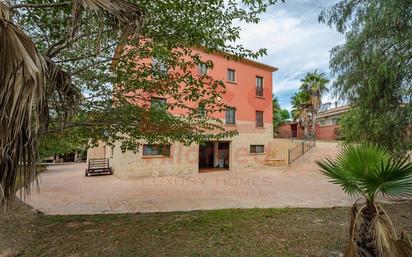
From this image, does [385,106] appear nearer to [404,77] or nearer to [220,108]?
[404,77]

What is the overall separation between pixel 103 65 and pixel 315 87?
916 inches

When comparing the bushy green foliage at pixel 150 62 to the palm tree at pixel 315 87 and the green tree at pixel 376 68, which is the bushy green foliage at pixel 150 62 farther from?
the palm tree at pixel 315 87

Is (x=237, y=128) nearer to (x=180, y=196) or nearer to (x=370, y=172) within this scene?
(x=180, y=196)

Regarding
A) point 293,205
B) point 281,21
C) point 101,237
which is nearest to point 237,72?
point 281,21

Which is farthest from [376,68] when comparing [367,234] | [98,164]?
[98,164]

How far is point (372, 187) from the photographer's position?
9.41ft

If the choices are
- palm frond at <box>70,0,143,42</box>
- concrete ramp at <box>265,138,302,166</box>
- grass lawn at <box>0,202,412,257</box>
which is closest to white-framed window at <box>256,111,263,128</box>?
concrete ramp at <box>265,138,302,166</box>

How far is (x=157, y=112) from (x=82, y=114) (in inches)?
59.1

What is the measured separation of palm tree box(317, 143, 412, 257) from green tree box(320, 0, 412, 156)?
356 centimetres

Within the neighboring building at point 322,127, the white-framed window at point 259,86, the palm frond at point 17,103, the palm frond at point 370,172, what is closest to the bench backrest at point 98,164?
the white-framed window at point 259,86

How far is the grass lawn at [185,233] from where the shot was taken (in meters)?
3.99

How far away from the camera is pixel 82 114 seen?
468 cm

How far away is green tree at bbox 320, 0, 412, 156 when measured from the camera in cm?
531

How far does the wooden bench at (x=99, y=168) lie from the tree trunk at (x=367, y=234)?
14.8 meters
